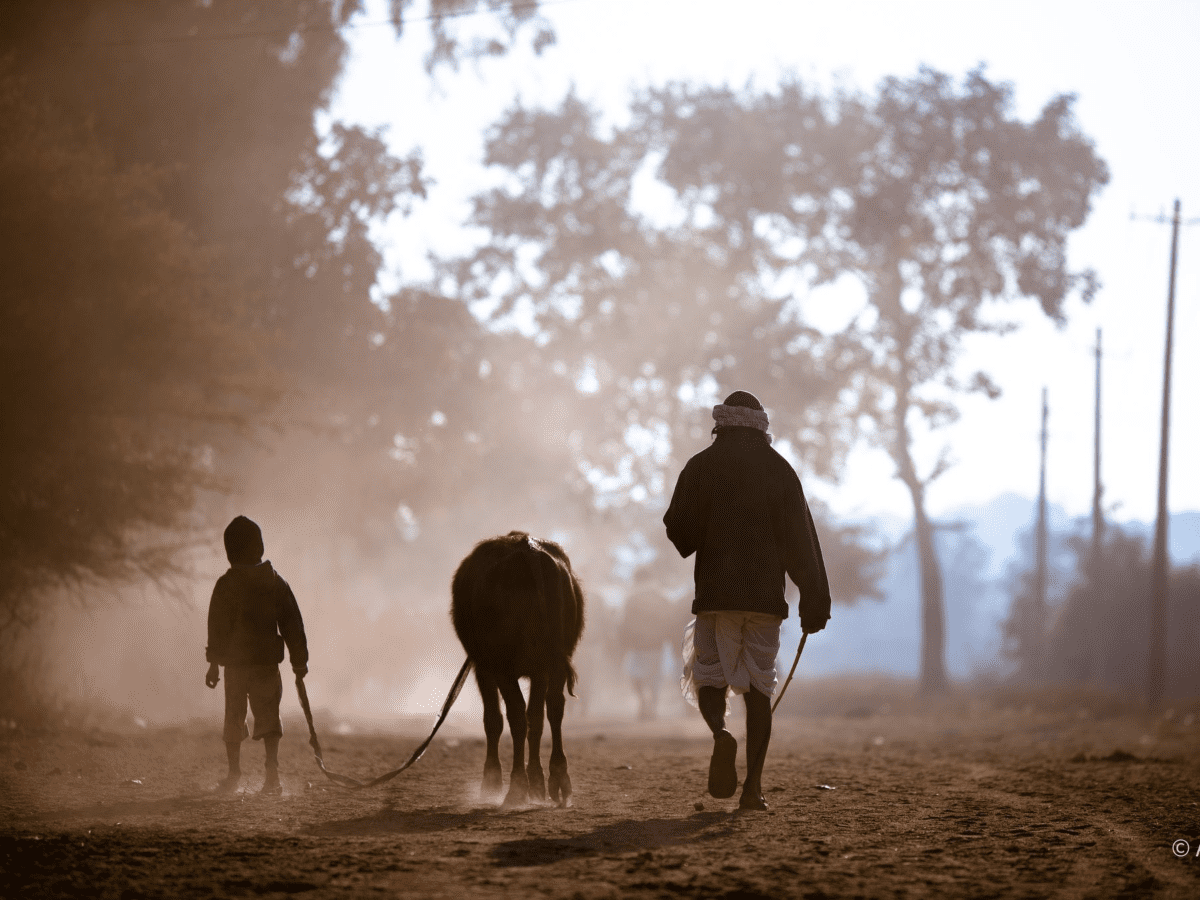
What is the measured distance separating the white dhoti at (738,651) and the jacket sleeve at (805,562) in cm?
23

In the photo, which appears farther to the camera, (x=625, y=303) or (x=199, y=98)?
(x=625, y=303)

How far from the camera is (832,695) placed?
139 ft

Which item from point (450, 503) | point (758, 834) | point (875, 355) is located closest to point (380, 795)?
point (758, 834)

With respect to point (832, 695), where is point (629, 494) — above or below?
above

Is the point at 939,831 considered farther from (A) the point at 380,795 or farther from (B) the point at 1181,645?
(B) the point at 1181,645

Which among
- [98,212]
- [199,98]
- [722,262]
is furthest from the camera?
[722,262]

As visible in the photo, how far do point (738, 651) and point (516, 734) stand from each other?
1653 mm

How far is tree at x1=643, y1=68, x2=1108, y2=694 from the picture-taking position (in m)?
35.8

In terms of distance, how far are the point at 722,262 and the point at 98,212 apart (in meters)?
26.9

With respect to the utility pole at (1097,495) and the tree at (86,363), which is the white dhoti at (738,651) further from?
the utility pole at (1097,495)

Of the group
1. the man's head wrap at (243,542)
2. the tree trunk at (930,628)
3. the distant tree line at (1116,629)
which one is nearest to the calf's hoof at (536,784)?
the man's head wrap at (243,542)

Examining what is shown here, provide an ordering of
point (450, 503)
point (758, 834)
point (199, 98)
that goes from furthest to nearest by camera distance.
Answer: point (450, 503) → point (199, 98) → point (758, 834)

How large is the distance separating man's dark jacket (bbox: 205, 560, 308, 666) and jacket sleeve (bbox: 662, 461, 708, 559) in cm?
285

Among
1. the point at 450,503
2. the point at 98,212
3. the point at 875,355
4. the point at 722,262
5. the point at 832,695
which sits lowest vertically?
the point at 832,695
